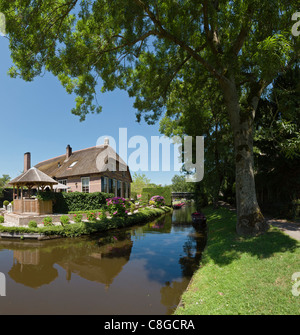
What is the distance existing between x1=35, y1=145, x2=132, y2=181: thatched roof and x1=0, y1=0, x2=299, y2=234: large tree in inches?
488

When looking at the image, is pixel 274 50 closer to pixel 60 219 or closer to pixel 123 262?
pixel 123 262

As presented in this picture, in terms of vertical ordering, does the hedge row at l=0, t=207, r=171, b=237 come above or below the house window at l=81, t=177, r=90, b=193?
below

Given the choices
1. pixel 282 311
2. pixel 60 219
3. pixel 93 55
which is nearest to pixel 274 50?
pixel 282 311

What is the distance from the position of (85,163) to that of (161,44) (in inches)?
699

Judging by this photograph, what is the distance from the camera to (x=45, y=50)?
7789mm

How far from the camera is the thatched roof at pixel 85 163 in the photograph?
22.6m

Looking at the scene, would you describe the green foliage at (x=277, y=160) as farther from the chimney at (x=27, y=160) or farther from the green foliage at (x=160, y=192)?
the chimney at (x=27, y=160)

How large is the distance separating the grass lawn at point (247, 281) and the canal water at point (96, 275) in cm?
96

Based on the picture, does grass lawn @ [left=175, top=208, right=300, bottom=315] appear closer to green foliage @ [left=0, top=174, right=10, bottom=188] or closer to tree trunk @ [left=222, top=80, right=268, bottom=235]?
tree trunk @ [left=222, top=80, right=268, bottom=235]

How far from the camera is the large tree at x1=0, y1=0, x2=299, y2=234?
6.50 metres

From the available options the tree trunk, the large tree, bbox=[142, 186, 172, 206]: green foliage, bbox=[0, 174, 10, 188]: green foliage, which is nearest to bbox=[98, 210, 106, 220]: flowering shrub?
the large tree

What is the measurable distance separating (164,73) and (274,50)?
6.38 meters

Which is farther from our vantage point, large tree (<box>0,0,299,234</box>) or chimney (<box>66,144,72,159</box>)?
chimney (<box>66,144,72,159</box>)

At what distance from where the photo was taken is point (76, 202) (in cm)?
1880
